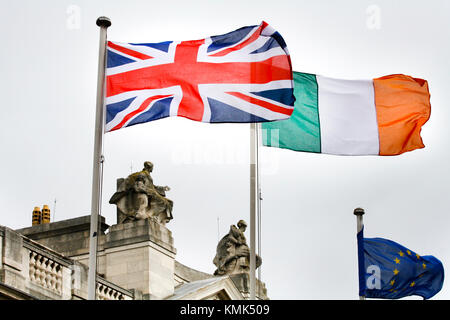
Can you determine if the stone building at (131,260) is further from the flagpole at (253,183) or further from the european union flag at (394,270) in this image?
the flagpole at (253,183)

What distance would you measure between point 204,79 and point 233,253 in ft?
60.8

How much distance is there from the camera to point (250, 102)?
23.6 meters

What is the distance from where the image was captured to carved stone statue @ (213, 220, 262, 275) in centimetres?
4181

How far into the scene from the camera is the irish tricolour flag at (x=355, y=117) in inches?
1020

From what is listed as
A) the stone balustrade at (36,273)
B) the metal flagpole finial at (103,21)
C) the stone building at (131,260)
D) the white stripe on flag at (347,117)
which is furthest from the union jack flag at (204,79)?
the stone building at (131,260)

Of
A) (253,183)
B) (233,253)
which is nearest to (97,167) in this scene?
(253,183)

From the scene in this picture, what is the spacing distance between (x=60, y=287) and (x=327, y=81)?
8279mm

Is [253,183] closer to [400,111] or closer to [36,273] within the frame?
[400,111]

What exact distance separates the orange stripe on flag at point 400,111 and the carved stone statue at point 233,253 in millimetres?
15468
